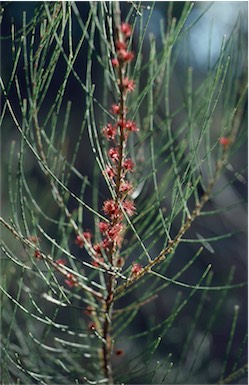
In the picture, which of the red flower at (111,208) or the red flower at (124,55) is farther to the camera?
the red flower at (111,208)

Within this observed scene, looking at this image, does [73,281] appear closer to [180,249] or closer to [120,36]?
[120,36]

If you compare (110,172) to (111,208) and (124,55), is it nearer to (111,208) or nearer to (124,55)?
(111,208)

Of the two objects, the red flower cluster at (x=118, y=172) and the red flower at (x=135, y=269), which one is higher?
the red flower cluster at (x=118, y=172)

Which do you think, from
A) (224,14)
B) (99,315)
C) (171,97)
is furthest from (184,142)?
(171,97)

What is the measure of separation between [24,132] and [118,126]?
93 millimetres

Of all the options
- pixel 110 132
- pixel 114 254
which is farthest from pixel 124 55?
pixel 114 254

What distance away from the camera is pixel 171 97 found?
320cm

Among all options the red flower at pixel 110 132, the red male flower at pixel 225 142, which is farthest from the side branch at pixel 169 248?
the red flower at pixel 110 132

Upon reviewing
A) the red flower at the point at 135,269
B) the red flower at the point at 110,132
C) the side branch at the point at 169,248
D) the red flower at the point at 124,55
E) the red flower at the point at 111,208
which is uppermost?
the red flower at the point at 124,55

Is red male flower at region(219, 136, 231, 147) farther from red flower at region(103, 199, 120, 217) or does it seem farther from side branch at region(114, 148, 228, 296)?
red flower at region(103, 199, 120, 217)

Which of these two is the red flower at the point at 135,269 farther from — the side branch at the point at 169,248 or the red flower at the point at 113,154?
the red flower at the point at 113,154

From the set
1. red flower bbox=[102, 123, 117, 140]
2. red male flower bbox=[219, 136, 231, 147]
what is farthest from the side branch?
red flower bbox=[102, 123, 117, 140]

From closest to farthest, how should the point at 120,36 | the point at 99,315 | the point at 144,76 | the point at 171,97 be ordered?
the point at 120,36, the point at 99,315, the point at 144,76, the point at 171,97

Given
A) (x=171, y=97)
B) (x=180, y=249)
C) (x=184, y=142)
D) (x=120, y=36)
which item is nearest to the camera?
(x=120, y=36)
